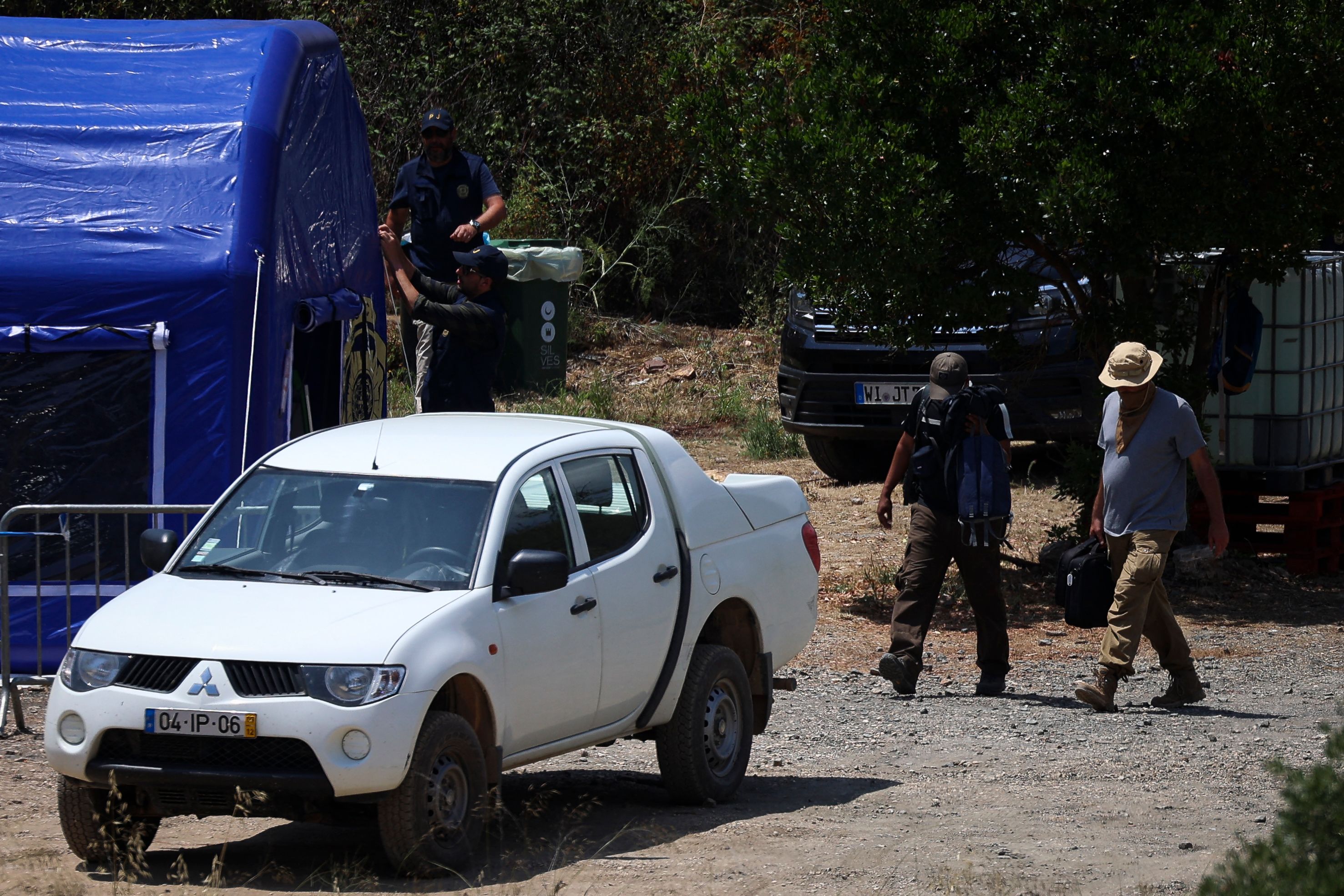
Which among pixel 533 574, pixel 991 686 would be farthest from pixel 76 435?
pixel 991 686

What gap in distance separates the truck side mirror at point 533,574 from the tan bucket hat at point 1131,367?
351cm

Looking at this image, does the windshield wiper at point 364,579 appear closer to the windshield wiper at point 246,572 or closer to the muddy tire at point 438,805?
the windshield wiper at point 246,572

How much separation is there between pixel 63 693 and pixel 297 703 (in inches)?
34.8

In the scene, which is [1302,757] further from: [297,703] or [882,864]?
[297,703]

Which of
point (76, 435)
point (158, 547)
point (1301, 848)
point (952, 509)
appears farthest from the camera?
point (76, 435)

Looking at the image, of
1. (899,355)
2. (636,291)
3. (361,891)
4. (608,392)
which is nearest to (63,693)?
(361,891)

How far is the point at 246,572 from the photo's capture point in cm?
608

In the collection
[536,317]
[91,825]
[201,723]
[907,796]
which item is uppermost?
[536,317]

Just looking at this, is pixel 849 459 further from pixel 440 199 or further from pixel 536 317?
pixel 440 199

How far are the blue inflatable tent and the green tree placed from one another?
2.93 m

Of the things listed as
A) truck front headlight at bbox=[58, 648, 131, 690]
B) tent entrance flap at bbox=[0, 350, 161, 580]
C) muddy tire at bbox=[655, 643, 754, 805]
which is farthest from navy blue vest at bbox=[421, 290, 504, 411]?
truck front headlight at bbox=[58, 648, 131, 690]

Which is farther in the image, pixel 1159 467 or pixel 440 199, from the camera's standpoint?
pixel 440 199

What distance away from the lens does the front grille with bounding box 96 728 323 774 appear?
5.38 meters

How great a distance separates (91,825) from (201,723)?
707 mm
